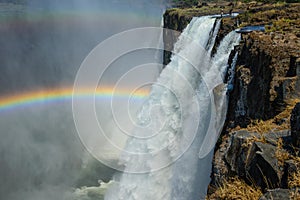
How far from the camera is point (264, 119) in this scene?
269 inches

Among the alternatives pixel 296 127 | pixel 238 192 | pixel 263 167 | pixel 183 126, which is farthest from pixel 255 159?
pixel 183 126

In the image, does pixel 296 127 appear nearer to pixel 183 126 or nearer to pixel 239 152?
pixel 239 152

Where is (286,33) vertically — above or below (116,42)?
below

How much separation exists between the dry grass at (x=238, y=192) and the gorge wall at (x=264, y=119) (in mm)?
28

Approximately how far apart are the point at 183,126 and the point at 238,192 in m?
7.61

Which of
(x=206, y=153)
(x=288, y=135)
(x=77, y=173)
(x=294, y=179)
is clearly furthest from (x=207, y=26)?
(x=77, y=173)

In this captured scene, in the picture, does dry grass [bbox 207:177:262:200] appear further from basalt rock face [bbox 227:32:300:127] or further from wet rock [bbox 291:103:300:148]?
basalt rock face [bbox 227:32:300:127]

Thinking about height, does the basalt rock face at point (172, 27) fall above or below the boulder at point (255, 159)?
above

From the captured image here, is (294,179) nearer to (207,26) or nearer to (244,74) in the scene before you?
(244,74)

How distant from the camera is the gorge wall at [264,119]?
14.1 ft

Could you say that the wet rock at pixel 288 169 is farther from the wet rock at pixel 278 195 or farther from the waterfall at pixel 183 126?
the waterfall at pixel 183 126

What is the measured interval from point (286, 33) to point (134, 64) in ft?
110

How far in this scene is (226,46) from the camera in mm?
11422

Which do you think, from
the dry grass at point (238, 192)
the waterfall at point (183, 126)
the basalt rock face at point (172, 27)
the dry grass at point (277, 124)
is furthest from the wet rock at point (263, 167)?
the basalt rock face at point (172, 27)
